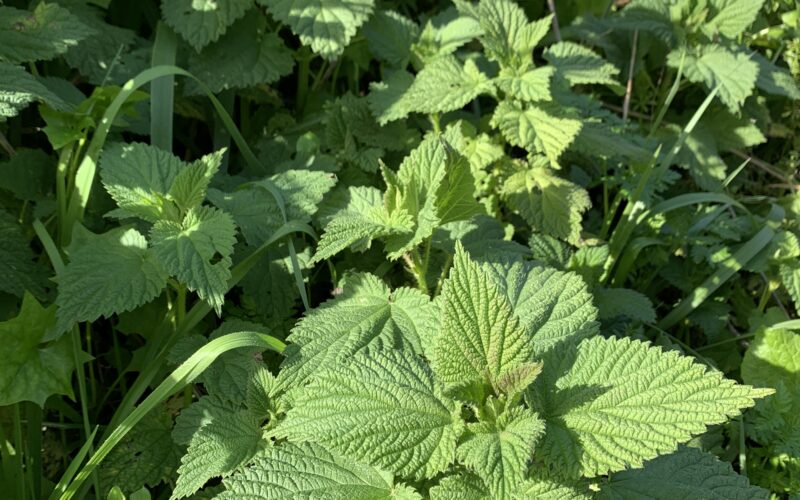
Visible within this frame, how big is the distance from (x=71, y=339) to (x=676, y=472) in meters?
1.38

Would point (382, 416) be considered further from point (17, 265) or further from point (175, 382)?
point (17, 265)

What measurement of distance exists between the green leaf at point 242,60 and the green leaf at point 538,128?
0.75m

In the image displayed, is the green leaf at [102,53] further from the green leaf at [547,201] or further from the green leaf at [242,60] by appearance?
the green leaf at [547,201]

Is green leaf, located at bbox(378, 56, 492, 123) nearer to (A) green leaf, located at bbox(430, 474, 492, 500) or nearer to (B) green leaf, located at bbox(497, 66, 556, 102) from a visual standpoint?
(B) green leaf, located at bbox(497, 66, 556, 102)

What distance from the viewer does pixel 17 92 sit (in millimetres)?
1897

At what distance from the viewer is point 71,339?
75.5 inches

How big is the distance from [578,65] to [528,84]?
1.40 feet

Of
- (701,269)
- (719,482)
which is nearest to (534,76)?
(701,269)

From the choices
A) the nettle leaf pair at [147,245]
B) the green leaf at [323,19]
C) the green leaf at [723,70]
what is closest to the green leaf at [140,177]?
the nettle leaf pair at [147,245]

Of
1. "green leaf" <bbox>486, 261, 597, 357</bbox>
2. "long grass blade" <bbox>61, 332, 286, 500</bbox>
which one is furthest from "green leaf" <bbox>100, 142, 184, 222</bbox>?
"green leaf" <bbox>486, 261, 597, 357</bbox>

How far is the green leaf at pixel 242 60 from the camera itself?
2.58 metres

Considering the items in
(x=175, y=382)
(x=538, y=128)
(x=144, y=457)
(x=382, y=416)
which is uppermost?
(x=538, y=128)

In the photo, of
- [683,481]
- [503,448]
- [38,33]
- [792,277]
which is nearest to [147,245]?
[38,33]

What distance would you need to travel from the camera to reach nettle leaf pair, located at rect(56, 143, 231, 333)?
1761 mm
